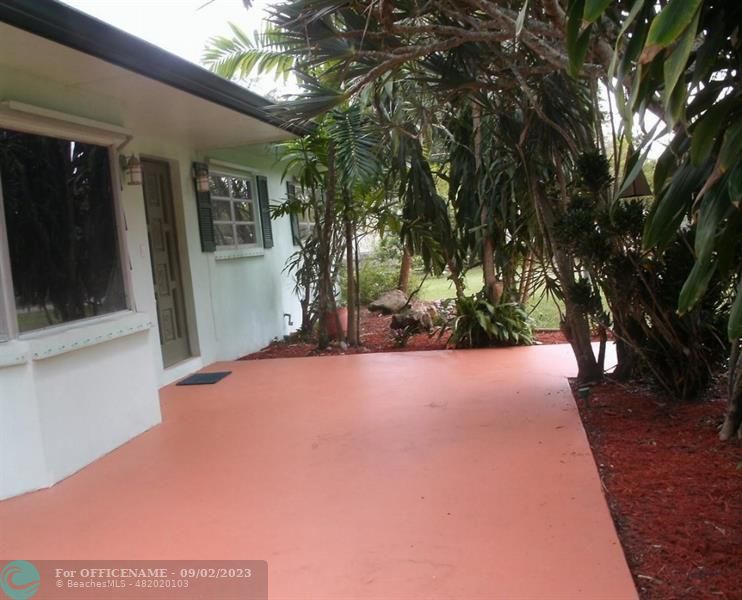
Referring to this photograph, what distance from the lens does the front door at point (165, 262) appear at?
6.23 metres

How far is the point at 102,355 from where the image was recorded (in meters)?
4.12

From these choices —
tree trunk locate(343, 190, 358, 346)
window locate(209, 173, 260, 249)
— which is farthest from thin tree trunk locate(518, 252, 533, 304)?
window locate(209, 173, 260, 249)

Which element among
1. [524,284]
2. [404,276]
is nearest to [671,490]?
[524,284]

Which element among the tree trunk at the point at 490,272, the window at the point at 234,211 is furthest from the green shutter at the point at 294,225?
the tree trunk at the point at 490,272

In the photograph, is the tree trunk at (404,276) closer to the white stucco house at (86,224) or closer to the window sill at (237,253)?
the window sill at (237,253)

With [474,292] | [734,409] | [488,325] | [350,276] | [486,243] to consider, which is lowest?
→ [734,409]

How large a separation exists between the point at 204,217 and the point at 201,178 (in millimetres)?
421

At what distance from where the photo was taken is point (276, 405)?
16.7ft

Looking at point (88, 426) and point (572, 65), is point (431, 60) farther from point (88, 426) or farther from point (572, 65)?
point (88, 426)

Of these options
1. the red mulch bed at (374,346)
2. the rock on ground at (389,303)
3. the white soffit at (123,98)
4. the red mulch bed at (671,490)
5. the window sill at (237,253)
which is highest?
the white soffit at (123,98)

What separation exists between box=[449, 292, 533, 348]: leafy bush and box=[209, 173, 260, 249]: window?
9.50 feet

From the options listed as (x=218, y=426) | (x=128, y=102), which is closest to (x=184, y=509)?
(x=218, y=426)

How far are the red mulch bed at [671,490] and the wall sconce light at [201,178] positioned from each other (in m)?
4.52

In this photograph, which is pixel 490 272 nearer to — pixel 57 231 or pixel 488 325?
pixel 488 325
